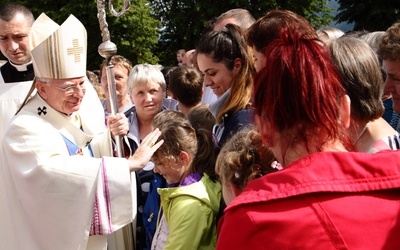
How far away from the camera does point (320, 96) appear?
1340mm

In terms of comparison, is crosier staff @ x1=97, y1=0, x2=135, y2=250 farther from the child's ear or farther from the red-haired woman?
the red-haired woman

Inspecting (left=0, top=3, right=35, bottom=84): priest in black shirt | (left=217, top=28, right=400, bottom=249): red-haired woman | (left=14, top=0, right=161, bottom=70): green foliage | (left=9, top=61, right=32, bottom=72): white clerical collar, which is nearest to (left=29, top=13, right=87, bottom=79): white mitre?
(left=0, top=3, right=35, bottom=84): priest in black shirt

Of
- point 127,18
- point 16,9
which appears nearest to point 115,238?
point 16,9

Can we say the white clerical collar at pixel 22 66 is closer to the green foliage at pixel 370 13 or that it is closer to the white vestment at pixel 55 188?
the white vestment at pixel 55 188

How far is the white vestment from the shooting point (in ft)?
9.78

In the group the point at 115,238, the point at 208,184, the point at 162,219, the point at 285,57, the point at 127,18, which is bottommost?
the point at 127,18

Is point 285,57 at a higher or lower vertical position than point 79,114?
higher

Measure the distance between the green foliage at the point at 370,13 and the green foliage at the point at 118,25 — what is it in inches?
337

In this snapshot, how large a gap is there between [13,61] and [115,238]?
165cm

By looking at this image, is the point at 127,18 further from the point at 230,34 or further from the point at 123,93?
the point at 230,34

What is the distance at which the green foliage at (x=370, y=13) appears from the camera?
19.1 m

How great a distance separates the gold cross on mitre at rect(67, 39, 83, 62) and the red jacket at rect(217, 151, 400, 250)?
7.36 feet

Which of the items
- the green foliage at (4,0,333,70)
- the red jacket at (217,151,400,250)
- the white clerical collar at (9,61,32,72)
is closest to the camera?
the red jacket at (217,151,400,250)

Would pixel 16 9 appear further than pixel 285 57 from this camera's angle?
Yes
